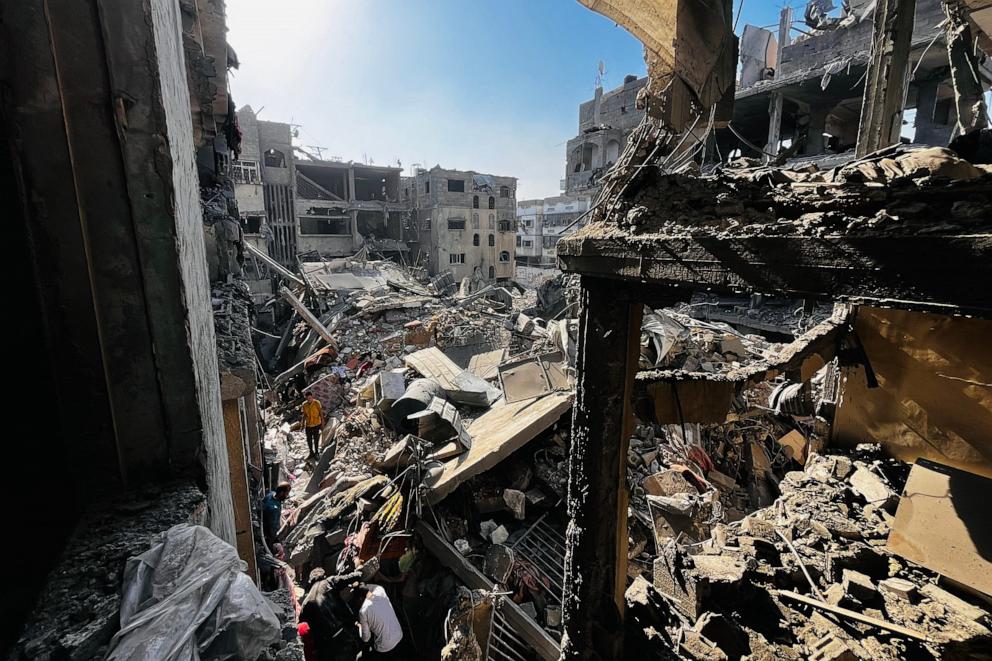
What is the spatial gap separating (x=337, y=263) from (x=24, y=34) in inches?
943

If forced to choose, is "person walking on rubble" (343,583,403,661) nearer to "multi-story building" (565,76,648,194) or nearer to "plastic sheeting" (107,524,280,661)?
"plastic sheeting" (107,524,280,661)

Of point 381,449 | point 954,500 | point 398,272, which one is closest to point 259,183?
point 398,272

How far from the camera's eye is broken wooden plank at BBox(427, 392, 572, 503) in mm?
6090

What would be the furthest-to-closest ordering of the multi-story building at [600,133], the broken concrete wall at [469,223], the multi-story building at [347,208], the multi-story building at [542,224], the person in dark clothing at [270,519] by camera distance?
1. the multi-story building at [542,224]
2. the broken concrete wall at [469,223]
3. the multi-story building at [347,208]
4. the multi-story building at [600,133]
5. the person in dark clothing at [270,519]

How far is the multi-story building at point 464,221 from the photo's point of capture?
31297 mm

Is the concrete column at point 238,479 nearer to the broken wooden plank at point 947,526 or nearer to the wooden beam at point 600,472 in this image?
the wooden beam at point 600,472

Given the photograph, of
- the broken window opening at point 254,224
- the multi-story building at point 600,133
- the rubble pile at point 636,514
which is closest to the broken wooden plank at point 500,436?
the rubble pile at point 636,514

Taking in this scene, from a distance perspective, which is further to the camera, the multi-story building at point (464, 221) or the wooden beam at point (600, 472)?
the multi-story building at point (464, 221)

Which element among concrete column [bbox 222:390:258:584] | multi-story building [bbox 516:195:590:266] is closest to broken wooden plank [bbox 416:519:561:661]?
concrete column [bbox 222:390:258:584]

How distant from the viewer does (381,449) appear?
873 cm

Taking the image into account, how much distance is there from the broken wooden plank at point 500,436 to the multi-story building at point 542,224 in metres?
34.7

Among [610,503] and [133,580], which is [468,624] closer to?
[610,503]

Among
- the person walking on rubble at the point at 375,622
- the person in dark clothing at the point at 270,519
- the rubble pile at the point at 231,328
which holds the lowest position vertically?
the person walking on rubble at the point at 375,622

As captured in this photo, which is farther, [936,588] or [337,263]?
[337,263]
